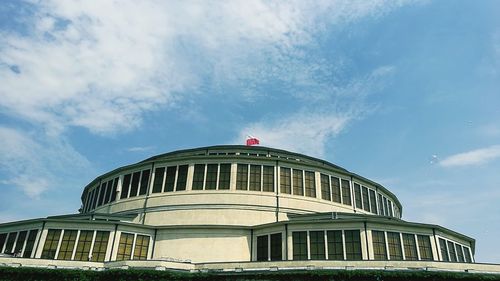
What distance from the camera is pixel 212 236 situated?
36.6 m

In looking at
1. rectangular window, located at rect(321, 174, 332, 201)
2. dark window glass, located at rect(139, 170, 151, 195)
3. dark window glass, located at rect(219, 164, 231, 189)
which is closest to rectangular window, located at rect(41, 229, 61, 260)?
dark window glass, located at rect(139, 170, 151, 195)

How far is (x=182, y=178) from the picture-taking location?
41.6 meters

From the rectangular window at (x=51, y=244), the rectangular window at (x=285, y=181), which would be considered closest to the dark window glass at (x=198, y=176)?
the rectangular window at (x=285, y=181)

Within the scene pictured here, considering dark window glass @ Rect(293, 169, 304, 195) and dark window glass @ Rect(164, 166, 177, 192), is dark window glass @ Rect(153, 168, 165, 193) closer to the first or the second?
dark window glass @ Rect(164, 166, 177, 192)

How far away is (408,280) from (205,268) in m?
15.2

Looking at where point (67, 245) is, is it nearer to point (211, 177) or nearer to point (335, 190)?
point (211, 177)

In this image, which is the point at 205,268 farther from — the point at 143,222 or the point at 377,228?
the point at 377,228

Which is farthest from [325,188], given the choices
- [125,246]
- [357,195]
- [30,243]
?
[30,243]

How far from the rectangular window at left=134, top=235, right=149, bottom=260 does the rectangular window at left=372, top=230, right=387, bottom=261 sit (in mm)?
20969

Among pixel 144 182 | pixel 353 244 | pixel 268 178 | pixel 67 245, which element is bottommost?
pixel 67 245

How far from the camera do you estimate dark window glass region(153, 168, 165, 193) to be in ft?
137

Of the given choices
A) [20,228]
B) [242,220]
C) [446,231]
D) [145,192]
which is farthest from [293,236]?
[20,228]

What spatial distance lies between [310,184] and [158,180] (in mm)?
17022

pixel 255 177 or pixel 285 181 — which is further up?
pixel 255 177
